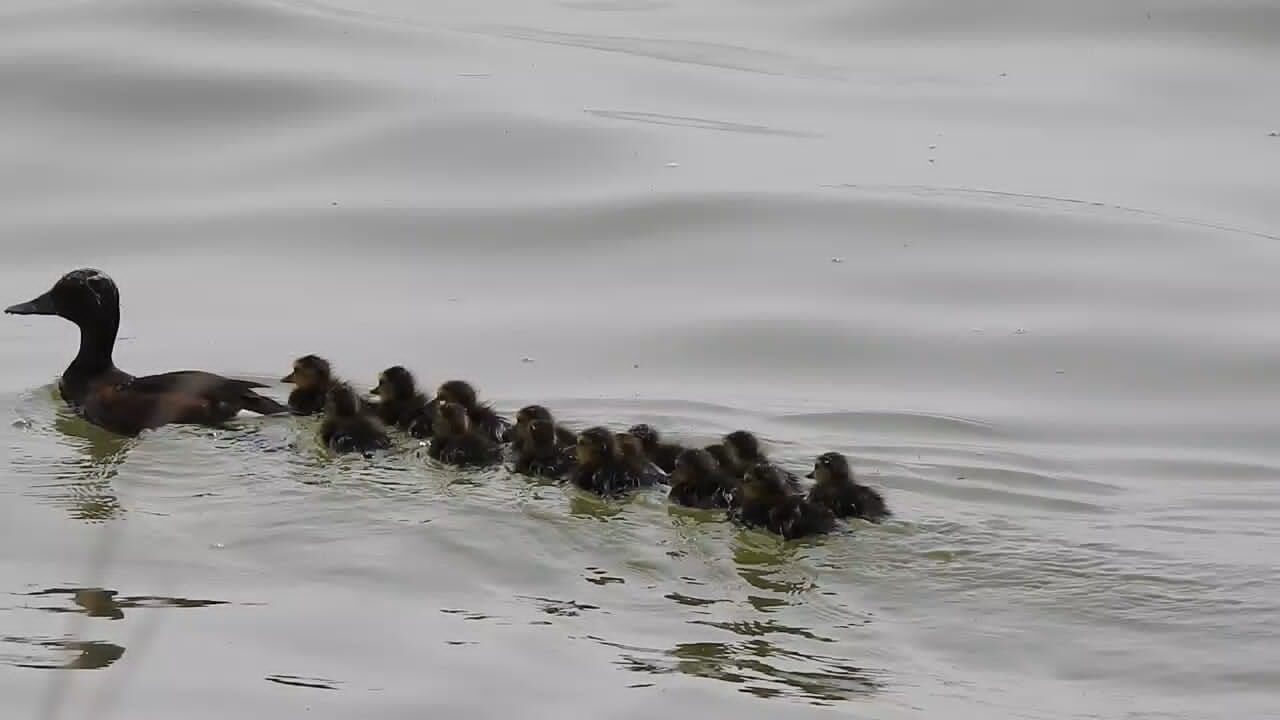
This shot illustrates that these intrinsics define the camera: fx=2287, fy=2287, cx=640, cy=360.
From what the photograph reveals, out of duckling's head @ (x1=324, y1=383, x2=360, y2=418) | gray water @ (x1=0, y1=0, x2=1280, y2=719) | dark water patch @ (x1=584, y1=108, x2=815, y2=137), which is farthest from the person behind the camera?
dark water patch @ (x1=584, y1=108, x2=815, y2=137)

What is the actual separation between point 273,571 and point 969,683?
6.30 ft

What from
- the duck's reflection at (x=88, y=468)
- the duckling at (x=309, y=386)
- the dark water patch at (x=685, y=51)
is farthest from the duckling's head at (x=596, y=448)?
the dark water patch at (x=685, y=51)

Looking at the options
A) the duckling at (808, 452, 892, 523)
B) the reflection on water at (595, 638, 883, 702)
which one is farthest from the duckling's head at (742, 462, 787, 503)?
the reflection on water at (595, 638, 883, 702)

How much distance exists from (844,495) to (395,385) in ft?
5.99

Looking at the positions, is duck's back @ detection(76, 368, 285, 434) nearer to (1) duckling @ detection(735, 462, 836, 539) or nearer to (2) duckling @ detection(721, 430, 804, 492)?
(2) duckling @ detection(721, 430, 804, 492)

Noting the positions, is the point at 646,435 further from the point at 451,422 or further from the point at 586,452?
the point at 451,422

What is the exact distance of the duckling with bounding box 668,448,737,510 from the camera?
6.92m

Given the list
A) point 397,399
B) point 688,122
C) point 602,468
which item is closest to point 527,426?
→ point 602,468

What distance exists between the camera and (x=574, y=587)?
243 inches

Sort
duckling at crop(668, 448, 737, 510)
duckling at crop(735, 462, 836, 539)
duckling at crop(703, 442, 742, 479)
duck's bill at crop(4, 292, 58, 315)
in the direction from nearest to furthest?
duckling at crop(735, 462, 836, 539) < duckling at crop(668, 448, 737, 510) < duckling at crop(703, 442, 742, 479) < duck's bill at crop(4, 292, 58, 315)

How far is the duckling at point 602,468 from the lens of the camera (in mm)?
7020

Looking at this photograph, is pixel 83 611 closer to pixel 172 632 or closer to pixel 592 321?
pixel 172 632

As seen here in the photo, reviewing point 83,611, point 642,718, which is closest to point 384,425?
point 83,611

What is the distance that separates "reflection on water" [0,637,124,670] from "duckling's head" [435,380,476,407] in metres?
2.35
